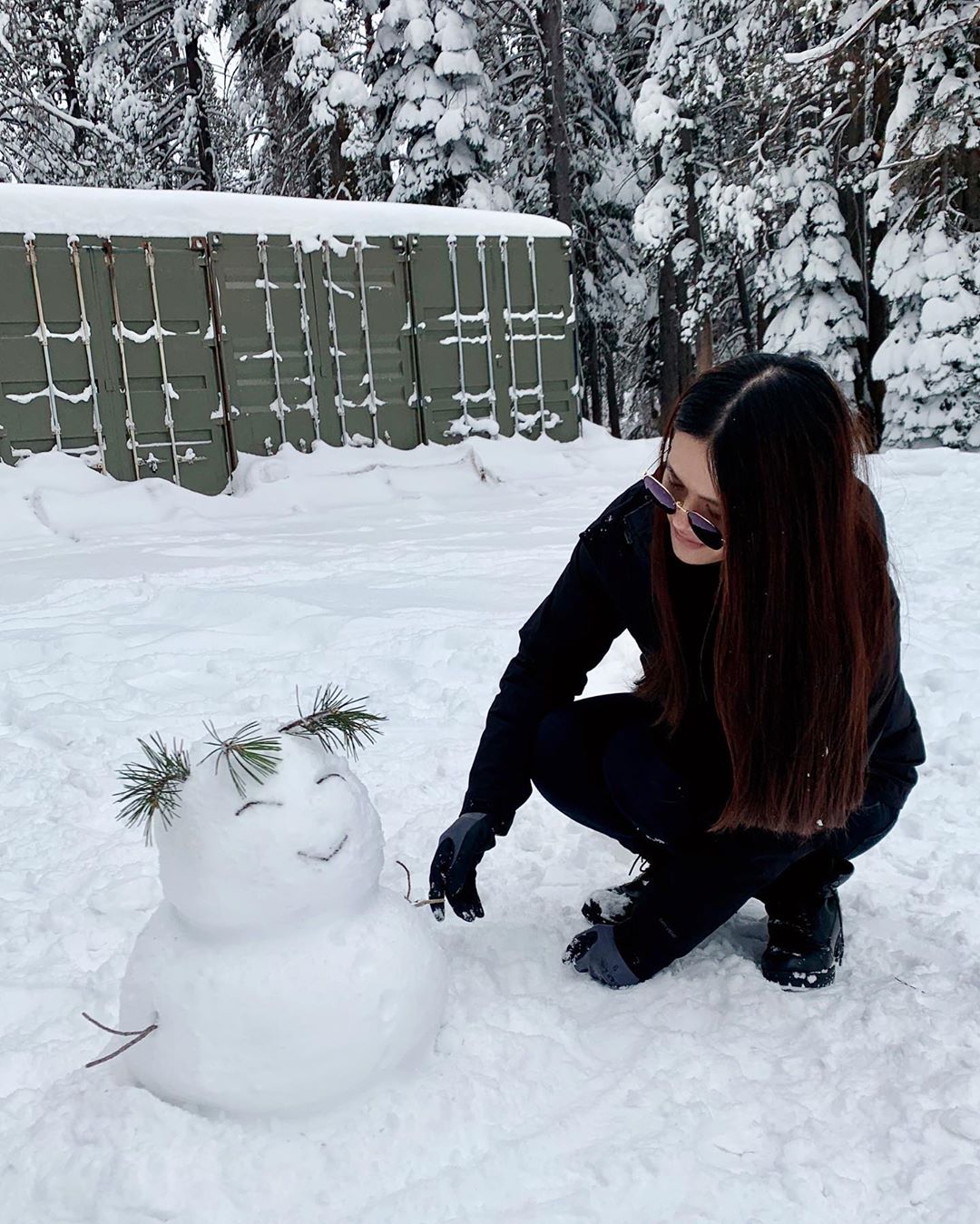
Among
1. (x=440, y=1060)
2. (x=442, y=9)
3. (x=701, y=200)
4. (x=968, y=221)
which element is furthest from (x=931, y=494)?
(x=442, y=9)

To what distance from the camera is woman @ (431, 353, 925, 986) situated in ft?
5.23

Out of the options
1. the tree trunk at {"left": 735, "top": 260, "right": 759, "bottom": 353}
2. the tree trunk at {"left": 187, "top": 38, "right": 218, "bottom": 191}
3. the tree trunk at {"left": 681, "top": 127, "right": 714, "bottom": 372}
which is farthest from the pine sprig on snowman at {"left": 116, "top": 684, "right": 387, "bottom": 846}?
the tree trunk at {"left": 735, "top": 260, "right": 759, "bottom": 353}

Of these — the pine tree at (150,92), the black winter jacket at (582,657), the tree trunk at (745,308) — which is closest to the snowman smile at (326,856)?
the black winter jacket at (582,657)

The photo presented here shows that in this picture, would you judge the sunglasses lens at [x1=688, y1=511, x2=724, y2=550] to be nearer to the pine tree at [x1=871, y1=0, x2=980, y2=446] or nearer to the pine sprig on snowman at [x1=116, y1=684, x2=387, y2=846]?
the pine sprig on snowman at [x1=116, y1=684, x2=387, y2=846]

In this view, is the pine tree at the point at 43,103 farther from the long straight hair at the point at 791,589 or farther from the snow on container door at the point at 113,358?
the long straight hair at the point at 791,589

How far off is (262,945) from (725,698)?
863 mm

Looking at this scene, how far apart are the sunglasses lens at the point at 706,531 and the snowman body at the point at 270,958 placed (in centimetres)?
72

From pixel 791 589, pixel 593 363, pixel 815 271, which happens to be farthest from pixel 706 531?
pixel 593 363

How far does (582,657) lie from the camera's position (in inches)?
83.3

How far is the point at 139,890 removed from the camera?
2.29 meters

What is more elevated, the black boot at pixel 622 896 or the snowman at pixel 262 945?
the snowman at pixel 262 945

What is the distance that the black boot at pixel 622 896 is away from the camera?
6.89 ft

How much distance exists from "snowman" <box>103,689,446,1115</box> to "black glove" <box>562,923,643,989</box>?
0.49 metres

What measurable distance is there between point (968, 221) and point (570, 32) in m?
6.77
